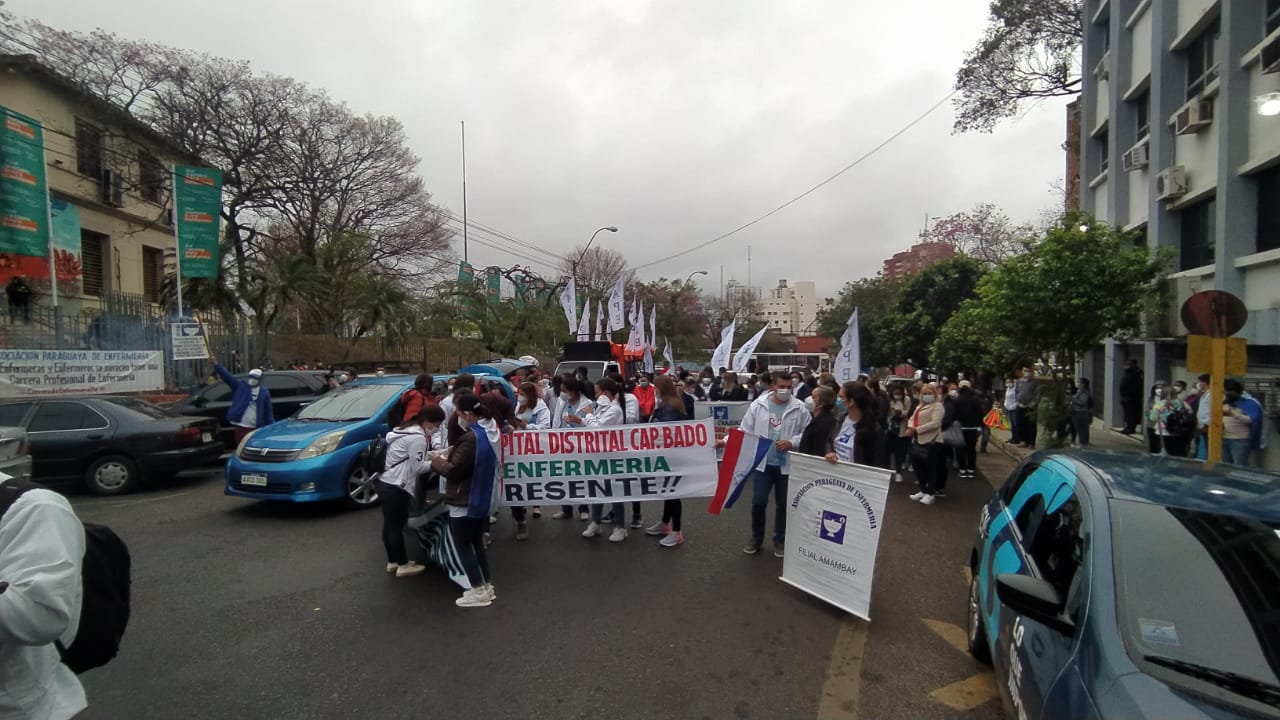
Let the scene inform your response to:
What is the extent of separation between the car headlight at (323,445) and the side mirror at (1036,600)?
7.34 m

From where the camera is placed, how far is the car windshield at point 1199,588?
219 centimetres

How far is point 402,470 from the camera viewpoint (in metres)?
5.59

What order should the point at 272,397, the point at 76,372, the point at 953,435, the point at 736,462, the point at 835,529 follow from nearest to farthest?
the point at 835,529 → the point at 736,462 → the point at 953,435 → the point at 76,372 → the point at 272,397

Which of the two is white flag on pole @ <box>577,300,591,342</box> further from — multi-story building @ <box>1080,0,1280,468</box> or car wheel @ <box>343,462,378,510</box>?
car wheel @ <box>343,462,378,510</box>

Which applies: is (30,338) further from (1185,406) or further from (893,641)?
(1185,406)

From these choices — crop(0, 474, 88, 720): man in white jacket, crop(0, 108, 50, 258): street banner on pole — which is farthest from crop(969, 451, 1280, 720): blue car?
crop(0, 108, 50, 258): street banner on pole

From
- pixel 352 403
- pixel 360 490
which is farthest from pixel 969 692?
pixel 352 403

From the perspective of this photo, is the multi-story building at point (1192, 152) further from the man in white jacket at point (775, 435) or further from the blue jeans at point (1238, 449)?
the man in white jacket at point (775, 435)

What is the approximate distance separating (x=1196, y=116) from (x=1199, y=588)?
13.6m

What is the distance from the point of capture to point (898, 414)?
33.9 feet

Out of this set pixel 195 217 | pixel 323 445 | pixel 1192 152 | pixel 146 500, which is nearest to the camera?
pixel 323 445

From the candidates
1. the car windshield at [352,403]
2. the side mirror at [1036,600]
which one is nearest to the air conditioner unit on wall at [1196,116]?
the side mirror at [1036,600]

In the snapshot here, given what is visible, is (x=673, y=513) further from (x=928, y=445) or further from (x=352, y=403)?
(x=352, y=403)

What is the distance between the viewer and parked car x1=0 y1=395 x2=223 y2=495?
361 inches
